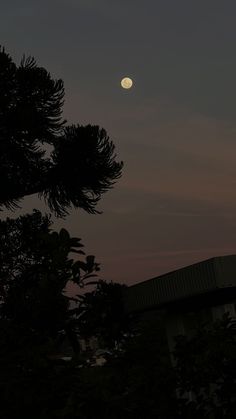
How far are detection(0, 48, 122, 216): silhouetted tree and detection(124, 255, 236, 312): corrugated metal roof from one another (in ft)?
18.2

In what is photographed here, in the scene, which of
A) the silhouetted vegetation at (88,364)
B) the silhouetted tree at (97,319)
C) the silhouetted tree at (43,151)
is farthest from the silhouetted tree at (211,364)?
the silhouetted tree at (43,151)

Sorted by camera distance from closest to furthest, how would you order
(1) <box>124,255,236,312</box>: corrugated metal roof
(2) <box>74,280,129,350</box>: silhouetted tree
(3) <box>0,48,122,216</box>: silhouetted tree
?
(2) <box>74,280,129,350</box>: silhouetted tree
(1) <box>124,255,236,312</box>: corrugated metal roof
(3) <box>0,48,122,216</box>: silhouetted tree

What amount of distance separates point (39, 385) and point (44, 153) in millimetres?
8223

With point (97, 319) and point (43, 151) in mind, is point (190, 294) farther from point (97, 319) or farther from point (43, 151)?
point (43, 151)

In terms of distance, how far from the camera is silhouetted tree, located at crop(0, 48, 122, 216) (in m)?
11.3

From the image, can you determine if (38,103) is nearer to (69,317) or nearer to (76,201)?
(76,201)

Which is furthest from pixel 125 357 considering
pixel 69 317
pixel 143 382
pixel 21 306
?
pixel 21 306

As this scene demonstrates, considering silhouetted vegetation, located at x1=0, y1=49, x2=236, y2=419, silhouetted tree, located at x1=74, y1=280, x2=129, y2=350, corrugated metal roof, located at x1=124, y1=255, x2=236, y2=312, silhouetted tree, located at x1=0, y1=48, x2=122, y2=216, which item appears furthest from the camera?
silhouetted tree, located at x1=0, y1=48, x2=122, y2=216

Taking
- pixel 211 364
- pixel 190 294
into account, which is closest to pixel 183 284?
pixel 190 294

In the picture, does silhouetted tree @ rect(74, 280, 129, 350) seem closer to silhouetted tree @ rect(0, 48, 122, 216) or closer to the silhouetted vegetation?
the silhouetted vegetation

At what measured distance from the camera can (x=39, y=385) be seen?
12.4ft

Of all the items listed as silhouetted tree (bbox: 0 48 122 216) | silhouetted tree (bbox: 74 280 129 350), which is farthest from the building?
silhouetted tree (bbox: 0 48 122 216)

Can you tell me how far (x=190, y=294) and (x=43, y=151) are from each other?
696 centimetres

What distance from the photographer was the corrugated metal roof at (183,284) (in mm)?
4738
